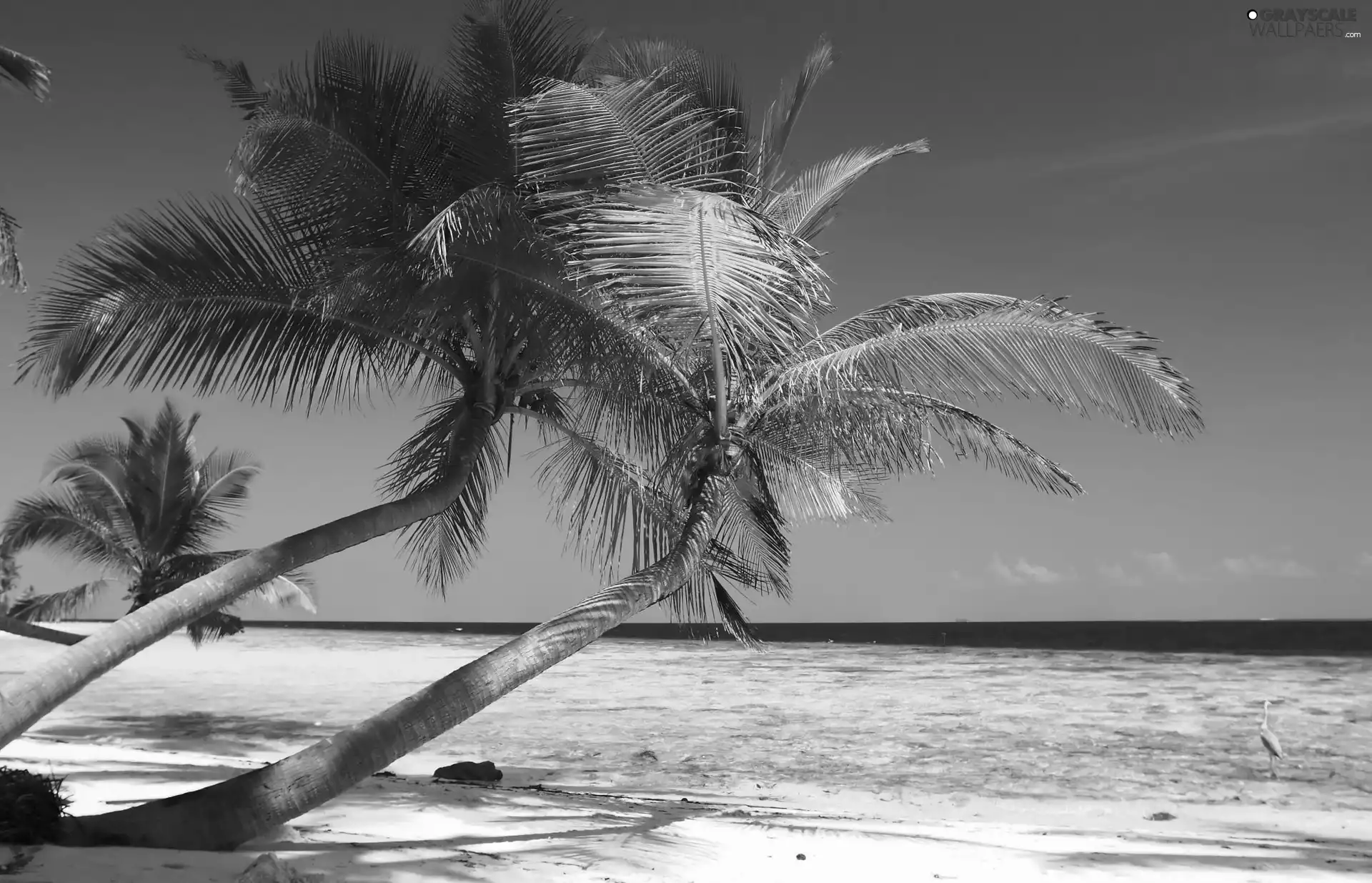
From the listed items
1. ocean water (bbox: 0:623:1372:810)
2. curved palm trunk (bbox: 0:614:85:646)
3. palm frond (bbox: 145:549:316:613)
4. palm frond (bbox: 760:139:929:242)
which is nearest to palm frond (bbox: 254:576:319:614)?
palm frond (bbox: 145:549:316:613)

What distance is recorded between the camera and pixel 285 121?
5809 millimetres

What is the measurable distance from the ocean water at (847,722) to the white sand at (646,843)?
2.29 metres

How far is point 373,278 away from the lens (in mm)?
5438

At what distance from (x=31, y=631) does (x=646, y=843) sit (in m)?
6.54

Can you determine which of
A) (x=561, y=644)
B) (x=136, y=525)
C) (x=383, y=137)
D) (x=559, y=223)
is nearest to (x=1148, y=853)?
(x=561, y=644)

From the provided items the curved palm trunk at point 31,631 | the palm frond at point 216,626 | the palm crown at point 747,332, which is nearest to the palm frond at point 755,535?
the palm crown at point 747,332

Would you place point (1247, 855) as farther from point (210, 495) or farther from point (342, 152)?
point (210, 495)

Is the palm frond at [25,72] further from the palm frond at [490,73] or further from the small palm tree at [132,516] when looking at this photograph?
the small palm tree at [132,516]

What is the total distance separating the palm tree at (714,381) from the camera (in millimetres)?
4152

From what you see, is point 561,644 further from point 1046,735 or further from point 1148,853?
point 1046,735

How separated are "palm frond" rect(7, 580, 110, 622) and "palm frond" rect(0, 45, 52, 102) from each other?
8879 millimetres

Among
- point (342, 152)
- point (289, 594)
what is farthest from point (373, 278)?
point (289, 594)

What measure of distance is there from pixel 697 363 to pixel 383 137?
7.95 ft

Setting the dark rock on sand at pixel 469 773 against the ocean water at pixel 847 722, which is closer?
the dark rock on sand at pixel 469 773
